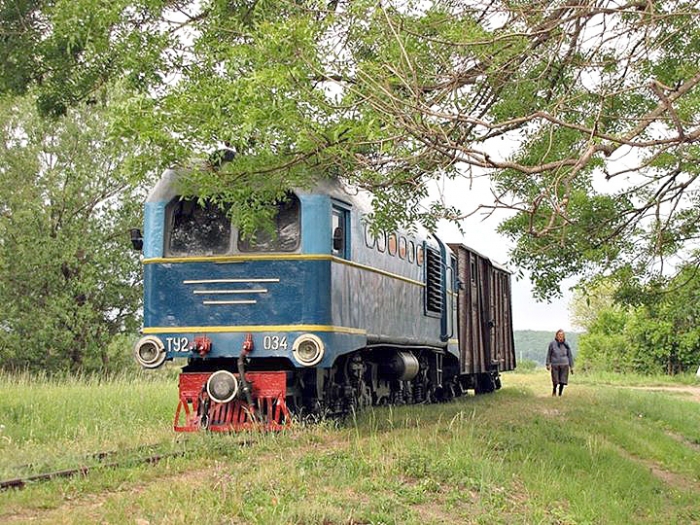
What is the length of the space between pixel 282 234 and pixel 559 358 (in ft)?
39.4

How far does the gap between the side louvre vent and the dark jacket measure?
19.4 feet

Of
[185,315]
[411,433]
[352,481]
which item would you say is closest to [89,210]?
[185,315]

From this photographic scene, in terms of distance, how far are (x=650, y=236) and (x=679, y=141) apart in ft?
24.8

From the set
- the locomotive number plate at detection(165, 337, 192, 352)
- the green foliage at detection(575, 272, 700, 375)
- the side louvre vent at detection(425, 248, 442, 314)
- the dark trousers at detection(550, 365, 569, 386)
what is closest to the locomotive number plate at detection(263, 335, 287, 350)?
the locomotive number plate at detection(165, 337, 192, 352)

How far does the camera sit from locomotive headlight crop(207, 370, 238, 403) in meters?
11.6

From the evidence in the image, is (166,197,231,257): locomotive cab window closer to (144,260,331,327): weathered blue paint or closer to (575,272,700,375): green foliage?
(144,260,331,327): weathered blue paint

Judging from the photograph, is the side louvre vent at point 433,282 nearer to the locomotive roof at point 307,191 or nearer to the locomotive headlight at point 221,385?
the locomotive roof at point 307,191

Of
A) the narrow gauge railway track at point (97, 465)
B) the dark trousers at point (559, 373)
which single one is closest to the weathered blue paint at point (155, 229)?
the narrow gauge railway track at point (97, 465)

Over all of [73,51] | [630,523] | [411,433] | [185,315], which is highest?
[73,51]

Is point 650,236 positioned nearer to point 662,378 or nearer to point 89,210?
point 89,210

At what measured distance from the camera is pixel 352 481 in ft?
27.7

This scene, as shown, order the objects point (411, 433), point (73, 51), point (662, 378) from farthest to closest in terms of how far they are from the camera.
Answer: point (662, 378) → point (73, 51) → point (411, 433)

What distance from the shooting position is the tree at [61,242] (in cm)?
2970

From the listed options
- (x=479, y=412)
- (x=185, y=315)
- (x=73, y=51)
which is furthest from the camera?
(x=479, y=412)
